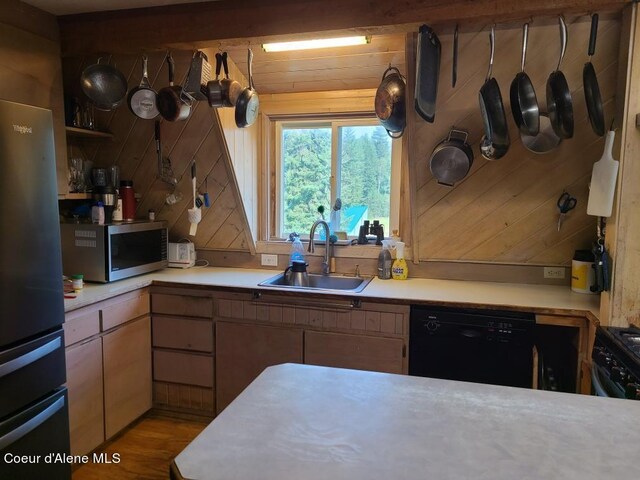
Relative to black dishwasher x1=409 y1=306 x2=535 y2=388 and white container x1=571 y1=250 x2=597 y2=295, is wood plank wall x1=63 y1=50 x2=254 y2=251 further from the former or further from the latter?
white container x1=571 y1=250 x2=597 y2=295

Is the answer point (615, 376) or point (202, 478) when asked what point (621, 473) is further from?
point (615, 376)

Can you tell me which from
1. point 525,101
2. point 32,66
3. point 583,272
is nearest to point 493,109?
point 525,101

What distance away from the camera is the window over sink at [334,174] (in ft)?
9.98

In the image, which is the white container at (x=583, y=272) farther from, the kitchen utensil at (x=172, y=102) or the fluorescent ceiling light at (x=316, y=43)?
the kitchen utensil at (x=172, y=102)

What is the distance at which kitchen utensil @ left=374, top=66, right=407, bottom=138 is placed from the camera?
2.39 meters

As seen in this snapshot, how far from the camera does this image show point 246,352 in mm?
2674

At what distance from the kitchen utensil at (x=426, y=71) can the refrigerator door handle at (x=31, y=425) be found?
206 centimetres

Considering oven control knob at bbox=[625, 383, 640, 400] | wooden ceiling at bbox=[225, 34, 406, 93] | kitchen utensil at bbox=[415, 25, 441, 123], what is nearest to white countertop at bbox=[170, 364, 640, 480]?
oven control knob at bbox=[625, 383, 640, 400]

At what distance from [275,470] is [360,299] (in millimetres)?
1671

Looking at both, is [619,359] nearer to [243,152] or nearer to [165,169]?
[243,152]

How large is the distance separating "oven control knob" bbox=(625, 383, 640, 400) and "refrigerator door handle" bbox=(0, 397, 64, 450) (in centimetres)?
226

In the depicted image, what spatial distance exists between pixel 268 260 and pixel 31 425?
1.71 m

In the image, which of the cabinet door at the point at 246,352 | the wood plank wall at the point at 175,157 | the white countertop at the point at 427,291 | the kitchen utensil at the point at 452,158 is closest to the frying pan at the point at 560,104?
the kitchen utensil at the point at 452,158

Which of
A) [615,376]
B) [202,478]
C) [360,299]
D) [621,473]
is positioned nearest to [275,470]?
[202,478]
